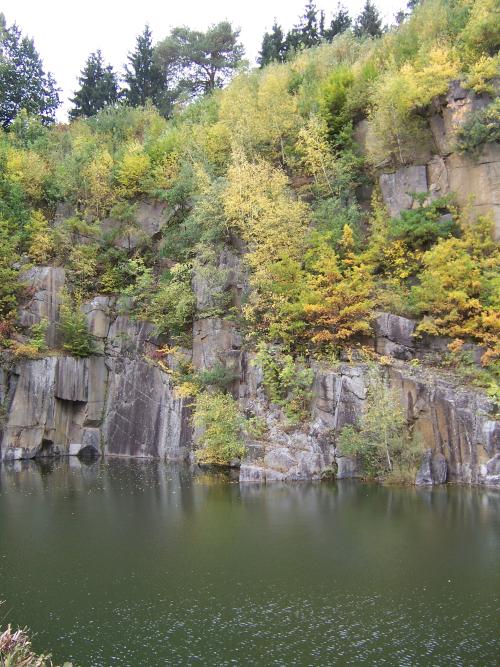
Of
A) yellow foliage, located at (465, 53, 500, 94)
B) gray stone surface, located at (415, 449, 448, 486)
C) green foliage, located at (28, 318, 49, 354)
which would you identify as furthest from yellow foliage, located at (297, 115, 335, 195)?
green foliage, located at (28, 318, 49, 354)

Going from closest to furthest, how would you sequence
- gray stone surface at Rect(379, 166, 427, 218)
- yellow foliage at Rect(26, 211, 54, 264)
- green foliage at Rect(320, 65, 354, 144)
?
1. gray stone surface at Rect(379, 166, 427, 218)
2. green foliage at Rect(320, 65, 354, 144)
3. yellow foliage at Rect(26, 211, 54, 264)

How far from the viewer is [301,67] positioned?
45219 millimetres

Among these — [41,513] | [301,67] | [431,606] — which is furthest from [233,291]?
[431,606]

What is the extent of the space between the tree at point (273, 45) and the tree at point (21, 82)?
19.3 m

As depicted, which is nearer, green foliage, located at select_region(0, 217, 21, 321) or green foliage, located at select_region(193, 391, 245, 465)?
green foliage, located at select_region(193, 391, 245, 465)

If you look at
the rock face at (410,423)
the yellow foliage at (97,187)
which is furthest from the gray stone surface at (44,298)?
the rock face at (410,423)

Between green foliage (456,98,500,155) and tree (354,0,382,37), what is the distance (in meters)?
28.7

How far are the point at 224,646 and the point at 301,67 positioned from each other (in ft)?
138

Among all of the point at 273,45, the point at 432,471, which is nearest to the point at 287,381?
the point at 432,471

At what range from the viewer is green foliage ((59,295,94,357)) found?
37.4 m

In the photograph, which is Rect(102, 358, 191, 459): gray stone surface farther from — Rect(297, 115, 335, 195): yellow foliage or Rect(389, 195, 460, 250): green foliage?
Rect(389, 195, 460, 250): green foliage

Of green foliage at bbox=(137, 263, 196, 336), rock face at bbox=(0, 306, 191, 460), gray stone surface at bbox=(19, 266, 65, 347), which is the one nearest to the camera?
rock face at bbox=(0, 306, 191, 460)

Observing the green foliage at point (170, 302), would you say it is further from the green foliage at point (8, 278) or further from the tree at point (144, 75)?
the tree at point (144, 75)

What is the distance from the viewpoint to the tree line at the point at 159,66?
178ft
